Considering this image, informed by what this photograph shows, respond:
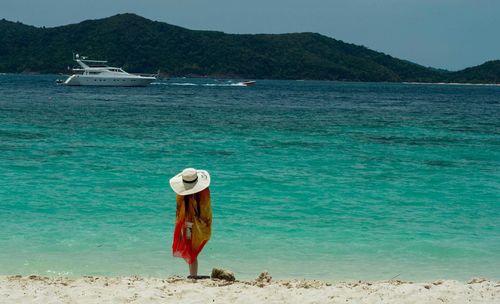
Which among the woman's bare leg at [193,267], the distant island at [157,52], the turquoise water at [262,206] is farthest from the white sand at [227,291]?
the distant island at [157,52]

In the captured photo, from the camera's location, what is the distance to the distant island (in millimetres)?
157250

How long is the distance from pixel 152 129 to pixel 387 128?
36.9ft

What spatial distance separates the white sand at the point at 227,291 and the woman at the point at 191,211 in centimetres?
37

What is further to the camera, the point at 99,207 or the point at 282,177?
the point at 282,177

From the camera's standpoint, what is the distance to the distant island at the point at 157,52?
15725 cm

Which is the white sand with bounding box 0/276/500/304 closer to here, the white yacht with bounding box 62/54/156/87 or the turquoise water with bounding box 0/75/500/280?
the turquoise water with bounding box 0/75/500/280

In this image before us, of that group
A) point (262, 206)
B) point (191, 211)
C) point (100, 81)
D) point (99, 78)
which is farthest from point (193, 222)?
point (100, 81)

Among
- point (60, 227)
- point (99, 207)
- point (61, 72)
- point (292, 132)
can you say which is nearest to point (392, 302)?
point (60, 227)

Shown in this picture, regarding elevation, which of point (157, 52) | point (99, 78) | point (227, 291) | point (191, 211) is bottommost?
point (227, 291)

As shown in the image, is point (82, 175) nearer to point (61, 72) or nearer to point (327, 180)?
point (327, 180)

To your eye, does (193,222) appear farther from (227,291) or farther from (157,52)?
(157,52)

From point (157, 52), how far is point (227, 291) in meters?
166

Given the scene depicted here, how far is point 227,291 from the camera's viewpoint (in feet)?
20.4

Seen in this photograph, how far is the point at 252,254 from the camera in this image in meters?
8.61
